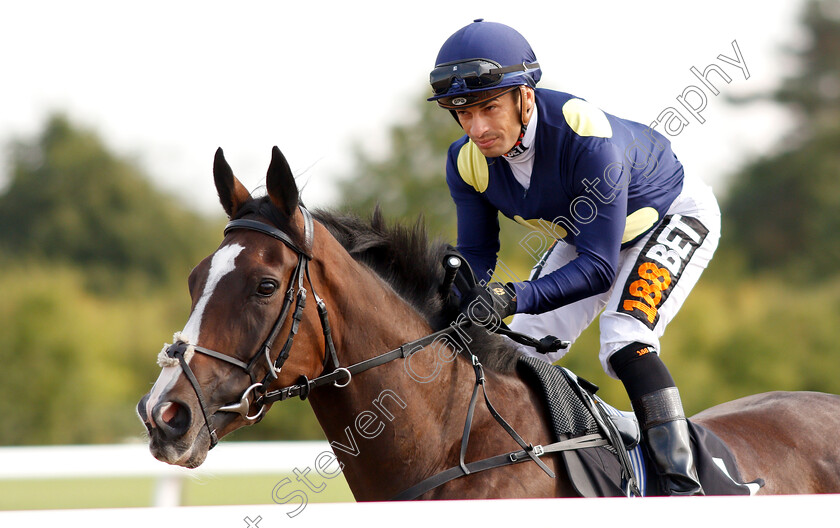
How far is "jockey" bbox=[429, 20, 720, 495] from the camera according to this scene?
296 centimetres

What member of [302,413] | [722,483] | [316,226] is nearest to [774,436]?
[722,483]

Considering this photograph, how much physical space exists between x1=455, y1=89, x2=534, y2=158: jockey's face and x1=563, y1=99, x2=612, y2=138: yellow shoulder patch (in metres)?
0.17

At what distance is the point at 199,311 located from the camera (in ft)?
7.96

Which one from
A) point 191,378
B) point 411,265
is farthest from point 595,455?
point 191,378

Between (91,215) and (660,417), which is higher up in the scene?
(660,417)

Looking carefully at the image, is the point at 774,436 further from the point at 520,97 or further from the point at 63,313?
the point at 63,313

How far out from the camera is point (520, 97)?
309 centimetres

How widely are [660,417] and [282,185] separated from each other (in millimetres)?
1544

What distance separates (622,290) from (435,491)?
44.1 inches

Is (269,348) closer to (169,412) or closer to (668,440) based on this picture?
(169,412)

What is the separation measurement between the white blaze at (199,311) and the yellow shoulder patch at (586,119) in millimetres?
1350

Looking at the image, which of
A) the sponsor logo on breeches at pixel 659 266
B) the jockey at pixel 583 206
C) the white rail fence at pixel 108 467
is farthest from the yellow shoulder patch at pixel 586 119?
the white rail fence at pixel 108 467

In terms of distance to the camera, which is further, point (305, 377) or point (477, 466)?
point (477, 466)

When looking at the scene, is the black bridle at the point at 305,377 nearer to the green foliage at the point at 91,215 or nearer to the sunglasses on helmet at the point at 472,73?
the sunglasses on helmet at the point at 472,73
